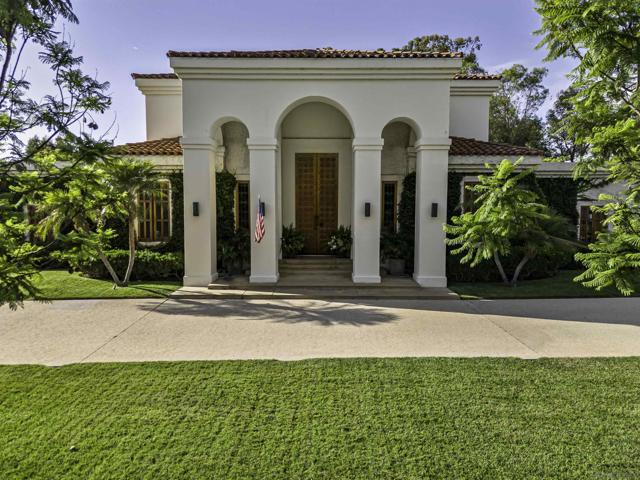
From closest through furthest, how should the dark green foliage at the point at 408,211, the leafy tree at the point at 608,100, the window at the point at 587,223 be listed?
1. the leafy tree at the point at 608,100
2. the dark green foliage at the point at 408,211
3. the window at the point at 587,223

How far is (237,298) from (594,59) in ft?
29.4

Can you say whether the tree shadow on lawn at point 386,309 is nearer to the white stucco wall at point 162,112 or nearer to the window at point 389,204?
the window at point 389,204

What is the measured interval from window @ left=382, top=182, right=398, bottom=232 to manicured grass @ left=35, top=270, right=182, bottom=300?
7638 mm

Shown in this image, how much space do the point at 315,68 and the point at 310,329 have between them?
7613 millimetres

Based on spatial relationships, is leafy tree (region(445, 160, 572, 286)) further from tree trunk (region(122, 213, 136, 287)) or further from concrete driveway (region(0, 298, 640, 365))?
tree trunk (region(122, 213, 136, 287))

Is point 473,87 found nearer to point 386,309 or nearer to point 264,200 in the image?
point 264,200

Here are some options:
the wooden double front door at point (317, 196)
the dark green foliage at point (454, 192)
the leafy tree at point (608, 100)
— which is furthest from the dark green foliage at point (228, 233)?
the leafy tree at point (608, 100)

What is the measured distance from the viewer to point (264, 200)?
38.0 ft

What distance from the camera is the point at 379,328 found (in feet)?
25.6

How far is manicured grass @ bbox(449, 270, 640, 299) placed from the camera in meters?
10.7

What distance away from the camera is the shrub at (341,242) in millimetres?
13820

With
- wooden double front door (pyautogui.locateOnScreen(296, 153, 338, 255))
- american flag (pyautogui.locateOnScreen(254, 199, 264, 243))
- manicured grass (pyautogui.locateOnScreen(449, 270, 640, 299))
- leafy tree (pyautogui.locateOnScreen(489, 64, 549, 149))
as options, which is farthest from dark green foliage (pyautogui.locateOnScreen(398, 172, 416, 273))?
leafy tree (pyautogui.locateOnScreen(489, 64, 549, 149))

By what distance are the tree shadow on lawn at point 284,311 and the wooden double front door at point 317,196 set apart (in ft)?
15.5

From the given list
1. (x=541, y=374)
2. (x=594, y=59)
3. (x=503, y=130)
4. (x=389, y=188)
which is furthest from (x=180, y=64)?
(x=503, y=130)
